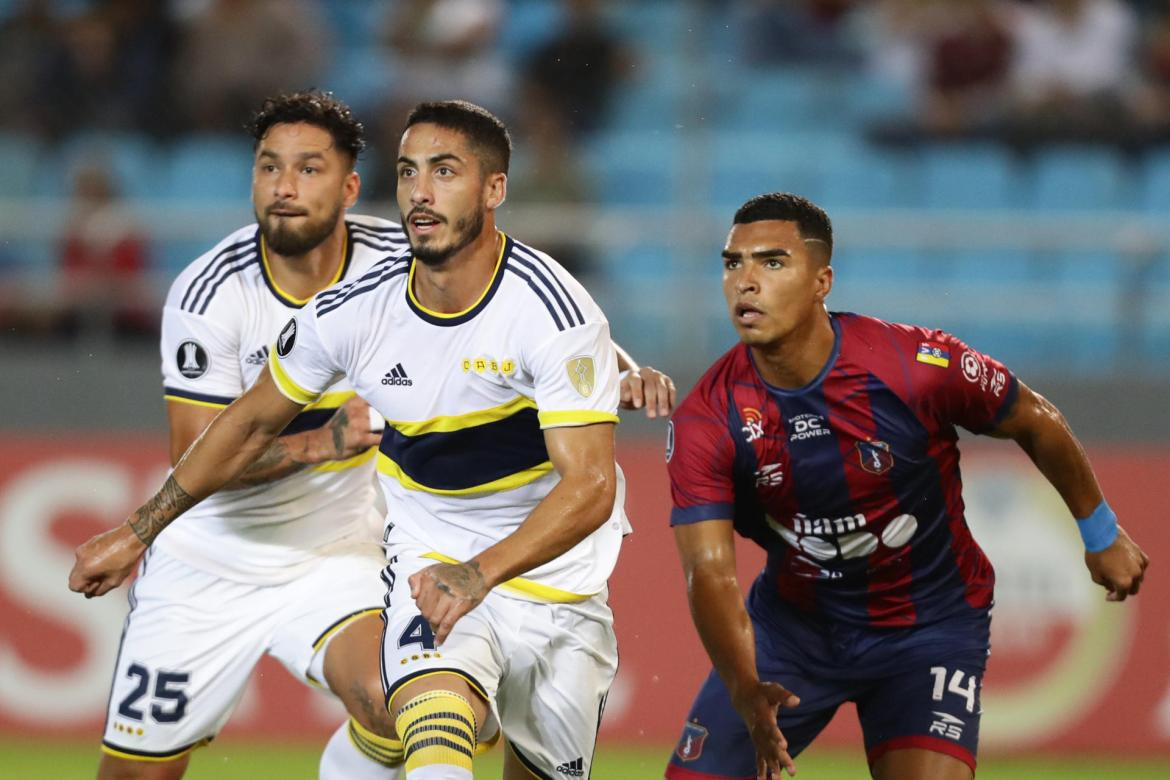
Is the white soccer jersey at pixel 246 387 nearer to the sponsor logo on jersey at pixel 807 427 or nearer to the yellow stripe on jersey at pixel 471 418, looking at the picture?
the yellow stripe on jersey at pixel 471 418

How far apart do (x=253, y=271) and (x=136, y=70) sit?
5784 millimetres

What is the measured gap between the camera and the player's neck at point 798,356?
5598 mm

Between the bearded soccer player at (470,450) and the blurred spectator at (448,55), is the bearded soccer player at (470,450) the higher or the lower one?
the lower one

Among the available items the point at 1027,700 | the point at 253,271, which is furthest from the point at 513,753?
the point at 1027,700

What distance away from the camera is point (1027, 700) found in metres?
9.36

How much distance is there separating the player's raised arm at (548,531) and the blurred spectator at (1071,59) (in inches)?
301

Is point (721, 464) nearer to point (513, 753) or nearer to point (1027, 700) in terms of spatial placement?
point (513, 753)

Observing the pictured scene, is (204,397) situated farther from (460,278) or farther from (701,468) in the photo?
(701,468)

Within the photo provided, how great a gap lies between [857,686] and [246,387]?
A: 2356 millimetres

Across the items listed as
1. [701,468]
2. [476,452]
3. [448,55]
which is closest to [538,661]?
[476,452]

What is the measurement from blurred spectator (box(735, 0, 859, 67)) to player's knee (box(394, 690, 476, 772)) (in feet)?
26.8

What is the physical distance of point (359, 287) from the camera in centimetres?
544

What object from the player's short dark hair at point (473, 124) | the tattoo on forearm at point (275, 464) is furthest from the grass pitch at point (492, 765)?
the player's short dark hair at point (473, 124)

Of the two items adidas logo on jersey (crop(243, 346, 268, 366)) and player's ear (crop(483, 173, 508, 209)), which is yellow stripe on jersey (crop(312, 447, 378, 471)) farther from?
player's ear (crop(483, 173, 508, 209))
